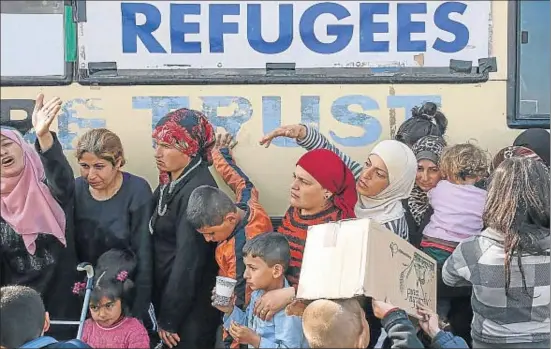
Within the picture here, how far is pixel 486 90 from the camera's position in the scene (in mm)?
4508

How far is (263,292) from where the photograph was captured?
412 centimetres

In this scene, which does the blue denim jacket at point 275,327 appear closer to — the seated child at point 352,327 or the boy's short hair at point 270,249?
the boy's short hair at point 270,249

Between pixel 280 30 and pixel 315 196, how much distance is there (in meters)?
0.81

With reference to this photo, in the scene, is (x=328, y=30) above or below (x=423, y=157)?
above

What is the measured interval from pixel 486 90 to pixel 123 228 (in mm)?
1784

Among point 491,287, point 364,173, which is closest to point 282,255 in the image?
point 364,173

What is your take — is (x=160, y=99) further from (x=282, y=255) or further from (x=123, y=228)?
(x=282, y=255)

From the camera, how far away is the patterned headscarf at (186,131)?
14.3ft

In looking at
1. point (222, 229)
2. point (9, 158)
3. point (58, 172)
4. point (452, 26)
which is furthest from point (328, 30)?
point (9, 158)

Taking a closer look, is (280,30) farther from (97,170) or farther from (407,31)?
(97,170)

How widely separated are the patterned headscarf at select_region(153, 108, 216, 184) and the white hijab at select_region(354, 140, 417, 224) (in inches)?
30.2

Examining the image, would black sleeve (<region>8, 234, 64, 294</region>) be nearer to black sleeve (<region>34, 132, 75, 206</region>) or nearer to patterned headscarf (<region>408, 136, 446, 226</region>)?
black sleeve (<region>34, 132, 75, 206</region>)

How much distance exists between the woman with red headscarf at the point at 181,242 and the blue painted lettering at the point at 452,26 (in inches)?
45.8

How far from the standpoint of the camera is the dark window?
14.8 feet
